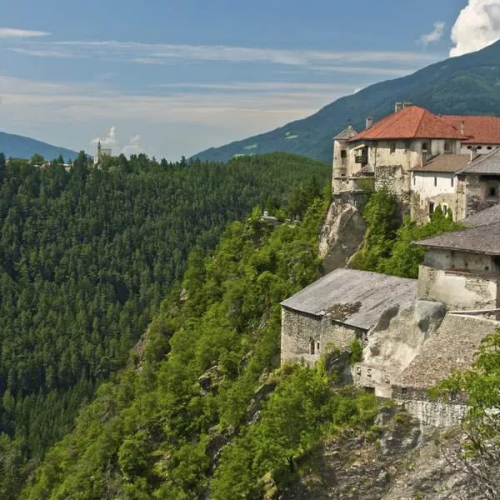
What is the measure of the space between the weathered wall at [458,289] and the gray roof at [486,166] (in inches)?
638

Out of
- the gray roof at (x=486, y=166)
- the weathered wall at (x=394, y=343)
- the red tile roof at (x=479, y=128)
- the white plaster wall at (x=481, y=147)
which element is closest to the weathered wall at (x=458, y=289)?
the weathered wall at (x=394, y=343)

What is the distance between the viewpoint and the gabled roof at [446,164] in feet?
185

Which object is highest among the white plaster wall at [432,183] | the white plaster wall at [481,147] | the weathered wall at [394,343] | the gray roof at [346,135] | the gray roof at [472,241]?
the gray roof at [346,135]

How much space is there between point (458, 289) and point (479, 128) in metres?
33.4

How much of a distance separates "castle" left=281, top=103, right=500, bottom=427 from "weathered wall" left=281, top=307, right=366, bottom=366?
6cm

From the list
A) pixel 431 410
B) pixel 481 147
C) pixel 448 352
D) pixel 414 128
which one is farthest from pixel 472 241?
pixel 481 147

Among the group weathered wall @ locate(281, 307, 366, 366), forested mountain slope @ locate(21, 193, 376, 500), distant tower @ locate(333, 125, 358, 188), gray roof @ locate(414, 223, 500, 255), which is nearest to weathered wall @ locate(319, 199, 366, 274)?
forested mountain slope @ locate(21, 193, 376, 500)

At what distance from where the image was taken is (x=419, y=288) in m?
39.0

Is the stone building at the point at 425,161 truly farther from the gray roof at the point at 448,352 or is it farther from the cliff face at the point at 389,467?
the cliff face at the point at 389,467

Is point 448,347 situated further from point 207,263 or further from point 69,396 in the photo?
point 69,396

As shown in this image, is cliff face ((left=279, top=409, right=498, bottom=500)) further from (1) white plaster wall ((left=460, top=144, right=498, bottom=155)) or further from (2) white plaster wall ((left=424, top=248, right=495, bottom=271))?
(1) white plaster wall ((left=460, top=144, right=498, bottom=155))

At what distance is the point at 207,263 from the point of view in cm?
9338

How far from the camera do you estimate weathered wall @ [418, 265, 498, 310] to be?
36406mm

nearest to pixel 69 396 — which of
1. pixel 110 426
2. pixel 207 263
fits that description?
pixel 207 263
